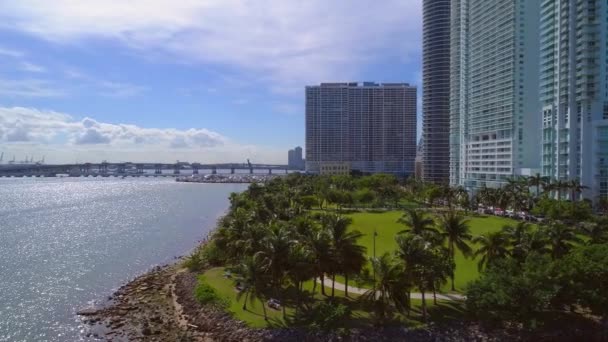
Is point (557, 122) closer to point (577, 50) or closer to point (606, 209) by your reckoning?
point (577, 50)

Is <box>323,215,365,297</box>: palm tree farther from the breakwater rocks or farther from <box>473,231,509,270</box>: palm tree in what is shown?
the breakwater rocks

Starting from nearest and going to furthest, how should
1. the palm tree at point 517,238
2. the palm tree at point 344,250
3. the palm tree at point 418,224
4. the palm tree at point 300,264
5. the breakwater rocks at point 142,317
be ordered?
the palm tree at point 300,264 < the breakwater rocks at point 142,317 < the palm tree at point 344,250 < the palm tree at point 517,238 < the palm tree at point 418,224

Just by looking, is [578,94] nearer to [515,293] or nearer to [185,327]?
[515,293]

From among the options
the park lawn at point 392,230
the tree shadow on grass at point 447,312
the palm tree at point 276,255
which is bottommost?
the tree shadow on grass at point 447,312

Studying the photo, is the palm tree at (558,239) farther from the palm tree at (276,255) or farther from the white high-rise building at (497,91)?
the white high-rise building at (497,91)

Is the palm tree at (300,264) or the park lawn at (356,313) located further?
the palm tree at (300,264)

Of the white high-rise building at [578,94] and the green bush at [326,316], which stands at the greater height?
the white high-rise building at [578,94]

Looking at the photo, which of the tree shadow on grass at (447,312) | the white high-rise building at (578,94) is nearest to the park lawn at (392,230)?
the tree shadow on grass at (447,312)

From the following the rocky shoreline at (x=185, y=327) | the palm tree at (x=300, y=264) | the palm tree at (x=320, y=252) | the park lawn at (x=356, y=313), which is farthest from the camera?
the palm tree at (x=320, y=252)
